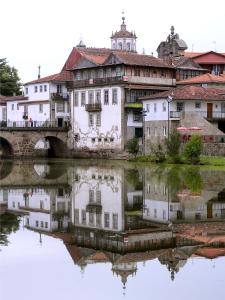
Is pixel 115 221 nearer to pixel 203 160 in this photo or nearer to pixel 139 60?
pixel 203 160

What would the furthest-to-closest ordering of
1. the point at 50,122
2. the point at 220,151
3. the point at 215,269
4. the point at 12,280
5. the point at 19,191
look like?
the point at 50,122, the point at 220,151, the point at 19,191, the point at 215,269, the point at 12,280

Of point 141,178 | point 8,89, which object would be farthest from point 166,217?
point 8,89

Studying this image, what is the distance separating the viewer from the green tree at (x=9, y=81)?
131250 millimetres

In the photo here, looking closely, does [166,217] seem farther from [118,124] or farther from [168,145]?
[118,124]

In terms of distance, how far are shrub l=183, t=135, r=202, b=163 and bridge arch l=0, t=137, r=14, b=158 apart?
3135cm

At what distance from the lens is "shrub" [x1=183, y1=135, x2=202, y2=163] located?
6531 centimetres

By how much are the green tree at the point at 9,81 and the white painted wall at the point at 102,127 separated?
41.5m

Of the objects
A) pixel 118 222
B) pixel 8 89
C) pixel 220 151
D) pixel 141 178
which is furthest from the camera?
pixel 8 89

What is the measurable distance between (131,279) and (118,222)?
1034 cm

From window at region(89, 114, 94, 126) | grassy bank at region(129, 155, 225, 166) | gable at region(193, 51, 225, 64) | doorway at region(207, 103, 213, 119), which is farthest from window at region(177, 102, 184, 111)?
gable at region(193, 51, 225, 64)

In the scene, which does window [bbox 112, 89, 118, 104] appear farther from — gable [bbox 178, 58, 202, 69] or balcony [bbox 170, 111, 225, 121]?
balcony [bbox 170, 111, 225, 121]

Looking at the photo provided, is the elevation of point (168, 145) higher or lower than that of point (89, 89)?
lower

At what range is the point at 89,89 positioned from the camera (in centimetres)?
8919

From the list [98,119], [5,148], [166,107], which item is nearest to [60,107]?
[5,148]
